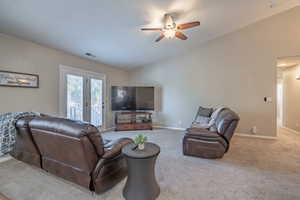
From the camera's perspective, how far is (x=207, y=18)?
11.7 feet

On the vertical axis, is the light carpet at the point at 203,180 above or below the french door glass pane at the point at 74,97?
below

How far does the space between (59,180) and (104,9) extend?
291 cm

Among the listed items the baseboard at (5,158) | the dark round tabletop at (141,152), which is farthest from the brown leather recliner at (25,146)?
the dark round tabletop at (141,152)

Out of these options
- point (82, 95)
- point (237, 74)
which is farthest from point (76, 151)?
point (237, 74)

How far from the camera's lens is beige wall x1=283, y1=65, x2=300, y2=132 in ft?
16.2

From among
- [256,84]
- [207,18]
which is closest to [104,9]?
[207,18]

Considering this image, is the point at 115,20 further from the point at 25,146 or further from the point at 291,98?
the point at 291,98

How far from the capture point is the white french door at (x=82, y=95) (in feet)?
13.0

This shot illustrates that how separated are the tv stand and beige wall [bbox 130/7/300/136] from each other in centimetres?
76

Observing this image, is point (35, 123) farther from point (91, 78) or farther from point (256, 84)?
point (256, 84)

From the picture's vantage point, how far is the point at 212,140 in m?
2.89

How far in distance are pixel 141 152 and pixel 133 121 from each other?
3723 mm

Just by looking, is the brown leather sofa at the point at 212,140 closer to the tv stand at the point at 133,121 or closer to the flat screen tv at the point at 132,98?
the tv stand at the point at 133,121

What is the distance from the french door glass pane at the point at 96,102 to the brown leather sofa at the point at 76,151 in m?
2.70
